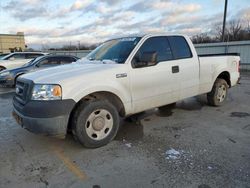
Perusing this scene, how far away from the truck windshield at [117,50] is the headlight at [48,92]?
4.25ft

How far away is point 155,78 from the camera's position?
4.64 m

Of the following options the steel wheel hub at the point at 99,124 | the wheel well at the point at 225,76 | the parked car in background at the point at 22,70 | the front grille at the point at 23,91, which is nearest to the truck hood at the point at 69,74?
the front grille at the point at 23,91

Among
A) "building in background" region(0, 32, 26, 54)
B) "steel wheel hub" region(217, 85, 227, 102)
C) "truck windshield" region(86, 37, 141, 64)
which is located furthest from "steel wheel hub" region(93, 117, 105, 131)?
"building in background" region(0, 32, 26, 54)

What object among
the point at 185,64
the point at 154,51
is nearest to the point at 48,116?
the point at 154,51

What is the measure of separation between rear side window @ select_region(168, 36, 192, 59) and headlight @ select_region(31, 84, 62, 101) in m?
2.67

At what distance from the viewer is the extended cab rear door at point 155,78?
4406 mm

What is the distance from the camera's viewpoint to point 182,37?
218 inches

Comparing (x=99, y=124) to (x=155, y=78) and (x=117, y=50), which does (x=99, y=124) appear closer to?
(x=155, y=78)

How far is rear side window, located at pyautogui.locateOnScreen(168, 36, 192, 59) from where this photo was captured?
17.0 ft

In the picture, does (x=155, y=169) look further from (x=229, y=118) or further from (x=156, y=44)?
(x=229, y=118)

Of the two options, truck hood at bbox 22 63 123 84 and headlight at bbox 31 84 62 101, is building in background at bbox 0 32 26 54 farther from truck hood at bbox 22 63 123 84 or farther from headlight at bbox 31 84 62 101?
headlight at bbox 31 84 62 101

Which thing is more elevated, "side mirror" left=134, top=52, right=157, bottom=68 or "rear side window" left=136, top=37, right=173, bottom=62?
"rear side window" left=136, top=37, right=173, bottom=62

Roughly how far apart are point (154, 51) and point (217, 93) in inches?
108

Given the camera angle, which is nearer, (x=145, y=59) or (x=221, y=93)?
(x=145, y=59)
